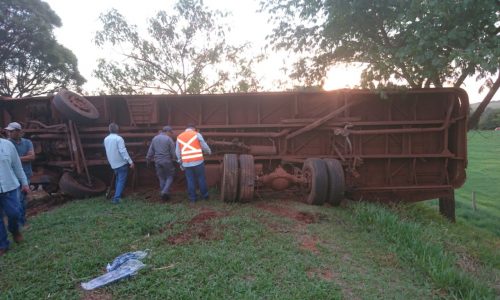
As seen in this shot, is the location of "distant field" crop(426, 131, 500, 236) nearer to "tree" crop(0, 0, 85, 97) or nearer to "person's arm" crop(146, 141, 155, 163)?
"person's arm" crop(146, 141, 155, 163)

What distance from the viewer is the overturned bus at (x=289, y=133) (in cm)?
758

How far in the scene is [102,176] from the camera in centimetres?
809

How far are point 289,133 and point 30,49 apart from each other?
15970 millimetres

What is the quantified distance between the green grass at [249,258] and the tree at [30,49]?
49.1 feet

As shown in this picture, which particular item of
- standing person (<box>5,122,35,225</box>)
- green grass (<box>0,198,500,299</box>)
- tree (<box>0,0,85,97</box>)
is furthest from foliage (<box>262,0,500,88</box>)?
tree (<box>0,0,85,97</box>)

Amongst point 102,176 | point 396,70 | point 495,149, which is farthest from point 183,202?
point 495,149

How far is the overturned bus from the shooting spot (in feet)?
24.9

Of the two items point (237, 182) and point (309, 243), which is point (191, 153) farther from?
point (309, 243)

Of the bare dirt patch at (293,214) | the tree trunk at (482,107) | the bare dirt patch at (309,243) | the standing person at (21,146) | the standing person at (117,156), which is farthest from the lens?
the tree trunk at (482,107)

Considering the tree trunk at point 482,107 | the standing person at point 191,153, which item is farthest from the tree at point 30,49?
the tree trunk at point 482,107

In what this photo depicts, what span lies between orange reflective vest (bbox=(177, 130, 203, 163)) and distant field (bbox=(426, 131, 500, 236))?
21.0 ft

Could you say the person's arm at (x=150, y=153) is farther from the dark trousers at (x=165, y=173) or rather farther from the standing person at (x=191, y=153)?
the standing person at (x=191, y=153)

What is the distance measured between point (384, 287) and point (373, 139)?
16.8 feet

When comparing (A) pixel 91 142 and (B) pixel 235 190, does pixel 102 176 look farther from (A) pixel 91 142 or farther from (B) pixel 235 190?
(B) pixel 235 190
